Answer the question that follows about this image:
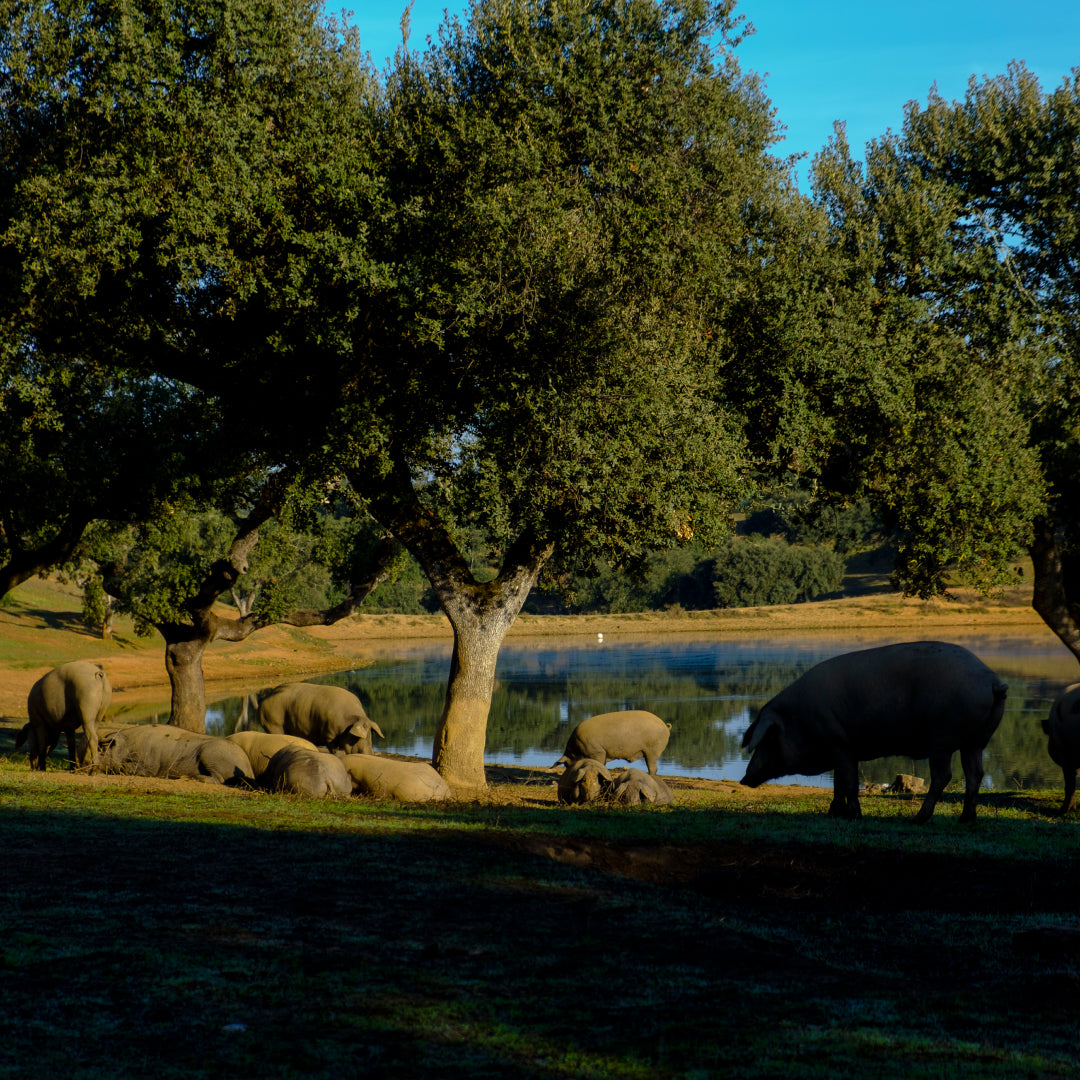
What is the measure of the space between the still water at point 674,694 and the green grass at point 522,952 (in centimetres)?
1685

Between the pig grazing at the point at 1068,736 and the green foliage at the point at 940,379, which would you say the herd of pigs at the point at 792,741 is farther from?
the green foliage at the point at 940,379

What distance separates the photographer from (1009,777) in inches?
1032

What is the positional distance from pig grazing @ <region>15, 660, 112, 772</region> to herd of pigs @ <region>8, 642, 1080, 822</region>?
0.03 m

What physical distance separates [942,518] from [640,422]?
21.8ft

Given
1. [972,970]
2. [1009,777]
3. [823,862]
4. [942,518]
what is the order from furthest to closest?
[1009,777] → [942,518] → [823,862] → [972,970]

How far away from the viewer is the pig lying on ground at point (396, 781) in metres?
15.5

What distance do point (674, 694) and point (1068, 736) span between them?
1166 inches

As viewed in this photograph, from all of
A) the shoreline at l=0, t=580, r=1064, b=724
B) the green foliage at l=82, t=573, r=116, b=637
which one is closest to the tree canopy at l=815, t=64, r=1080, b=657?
the shoreline at l=0, t=580, r=1064, b=724

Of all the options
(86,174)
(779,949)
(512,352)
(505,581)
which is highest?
(86,174)

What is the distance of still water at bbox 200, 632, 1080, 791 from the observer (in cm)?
3017

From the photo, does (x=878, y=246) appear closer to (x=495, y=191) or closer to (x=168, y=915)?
(x=495, y=191)

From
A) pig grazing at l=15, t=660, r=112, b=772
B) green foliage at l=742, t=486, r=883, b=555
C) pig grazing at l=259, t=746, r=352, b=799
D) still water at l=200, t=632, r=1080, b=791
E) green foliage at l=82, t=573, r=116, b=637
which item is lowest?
still water at l=200, t=632, r=1080, b=791

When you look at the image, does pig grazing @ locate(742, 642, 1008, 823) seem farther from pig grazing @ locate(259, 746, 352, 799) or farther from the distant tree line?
pig grazing @ locate(259, 746, 352, 799)

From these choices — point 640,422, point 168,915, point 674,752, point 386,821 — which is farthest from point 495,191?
point 674,752
